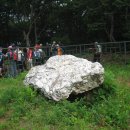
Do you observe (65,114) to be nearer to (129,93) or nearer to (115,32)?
(129,93)

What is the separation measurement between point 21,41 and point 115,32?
12.9 meters

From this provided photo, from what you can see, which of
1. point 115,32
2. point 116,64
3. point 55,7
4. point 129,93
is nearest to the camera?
point 129,93

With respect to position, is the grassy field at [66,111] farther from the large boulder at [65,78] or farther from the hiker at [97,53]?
the hiker at [97,53]

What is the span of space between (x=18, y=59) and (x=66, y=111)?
770 centimetres

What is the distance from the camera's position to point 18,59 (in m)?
15.3

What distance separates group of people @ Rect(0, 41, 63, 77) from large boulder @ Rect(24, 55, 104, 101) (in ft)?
18.5

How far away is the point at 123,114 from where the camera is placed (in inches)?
313

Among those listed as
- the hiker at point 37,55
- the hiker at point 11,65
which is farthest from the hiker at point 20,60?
the hiker at point 37,55

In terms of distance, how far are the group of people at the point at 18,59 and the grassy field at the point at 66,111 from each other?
242 inches

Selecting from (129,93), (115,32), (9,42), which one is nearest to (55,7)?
(9,42)

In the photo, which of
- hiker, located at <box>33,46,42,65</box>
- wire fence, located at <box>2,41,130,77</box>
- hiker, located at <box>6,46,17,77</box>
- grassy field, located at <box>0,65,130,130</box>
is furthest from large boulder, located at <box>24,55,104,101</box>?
wire fence, located at <box>2,41,130,77</box>

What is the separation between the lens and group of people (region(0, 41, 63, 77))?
15.2 meters

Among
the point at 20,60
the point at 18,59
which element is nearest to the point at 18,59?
the point at 18,59

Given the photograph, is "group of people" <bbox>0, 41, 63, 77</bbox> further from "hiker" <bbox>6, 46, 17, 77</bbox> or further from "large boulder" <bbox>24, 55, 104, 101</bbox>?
"large boulder" <bbox>24, 55, 104, 101</bbox>
